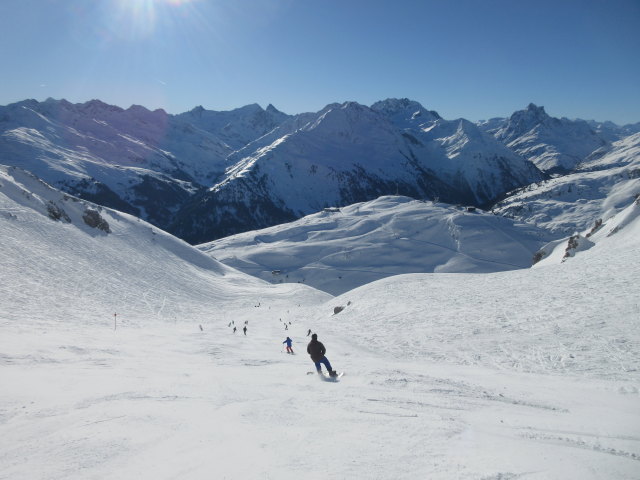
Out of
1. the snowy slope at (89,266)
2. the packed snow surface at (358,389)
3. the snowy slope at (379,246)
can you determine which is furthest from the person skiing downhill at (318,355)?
the snowy slope at (379,246)

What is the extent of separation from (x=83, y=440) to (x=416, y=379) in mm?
9176

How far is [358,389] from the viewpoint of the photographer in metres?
11.4

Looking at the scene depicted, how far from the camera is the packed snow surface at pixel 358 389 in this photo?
6.44 meters

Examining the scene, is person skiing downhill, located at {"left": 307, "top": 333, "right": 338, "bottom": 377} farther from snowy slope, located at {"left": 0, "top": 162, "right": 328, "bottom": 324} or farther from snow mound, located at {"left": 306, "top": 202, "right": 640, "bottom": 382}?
snowy slope, located at {"left": 0, "top": 162, "right": 328, "bottom": 324}

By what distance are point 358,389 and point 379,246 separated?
119228 mm

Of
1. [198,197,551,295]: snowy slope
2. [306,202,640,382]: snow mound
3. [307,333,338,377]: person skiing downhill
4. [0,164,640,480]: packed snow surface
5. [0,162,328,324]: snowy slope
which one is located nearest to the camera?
[0,164,640,480]: packed snow surface

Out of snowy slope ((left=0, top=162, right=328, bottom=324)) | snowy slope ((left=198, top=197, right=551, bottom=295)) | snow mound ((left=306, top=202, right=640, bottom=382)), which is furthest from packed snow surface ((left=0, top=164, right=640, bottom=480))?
snowy slope ((left=198, top=197, right=551, bottom=295))

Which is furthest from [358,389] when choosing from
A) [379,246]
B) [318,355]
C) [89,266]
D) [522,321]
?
[379,246]

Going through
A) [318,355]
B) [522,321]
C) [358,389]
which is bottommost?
[358,389]

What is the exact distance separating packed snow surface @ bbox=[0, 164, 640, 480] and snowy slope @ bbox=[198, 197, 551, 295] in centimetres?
8162

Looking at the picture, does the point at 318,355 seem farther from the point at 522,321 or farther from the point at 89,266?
the point at 89,266

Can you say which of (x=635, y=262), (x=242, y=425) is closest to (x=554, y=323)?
(x=635, y=262)

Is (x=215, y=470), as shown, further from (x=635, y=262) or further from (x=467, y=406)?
(x=635, y=262)

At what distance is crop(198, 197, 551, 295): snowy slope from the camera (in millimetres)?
115938
